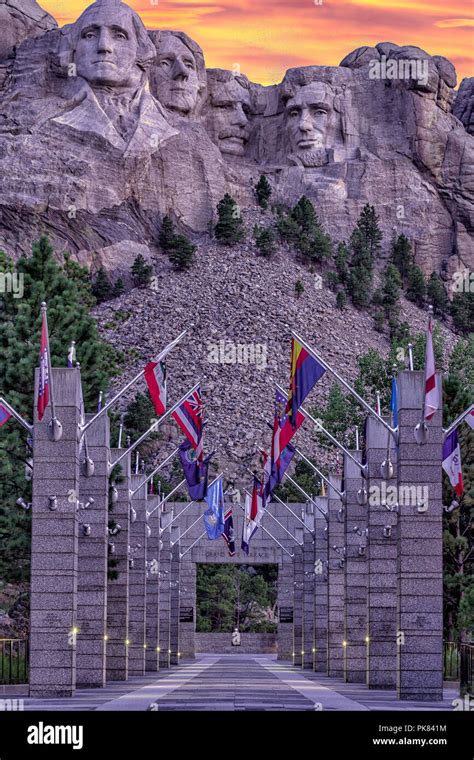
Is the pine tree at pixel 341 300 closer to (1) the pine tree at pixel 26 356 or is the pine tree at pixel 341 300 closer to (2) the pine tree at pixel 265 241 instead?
A: (2) the pine tree at pixel 265 241

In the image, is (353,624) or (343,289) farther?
(343,289)

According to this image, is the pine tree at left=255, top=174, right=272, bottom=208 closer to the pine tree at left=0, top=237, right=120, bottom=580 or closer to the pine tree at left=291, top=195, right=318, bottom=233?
the pine tree at left=291, top=195, right=318, bottom=233

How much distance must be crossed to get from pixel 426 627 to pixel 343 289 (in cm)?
14594

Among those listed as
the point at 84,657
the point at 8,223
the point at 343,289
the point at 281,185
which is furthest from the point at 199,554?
the point at 281,185

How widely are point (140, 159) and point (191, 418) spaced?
130 metres

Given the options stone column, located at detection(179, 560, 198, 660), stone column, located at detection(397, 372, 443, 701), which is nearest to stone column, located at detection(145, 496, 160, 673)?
stone column, located at detection(397, 372, 443, 701)

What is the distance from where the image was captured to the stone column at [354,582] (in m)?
55.4

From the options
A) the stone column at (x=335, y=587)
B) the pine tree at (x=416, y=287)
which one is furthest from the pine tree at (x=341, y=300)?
the stone column at (x=335, y=587)

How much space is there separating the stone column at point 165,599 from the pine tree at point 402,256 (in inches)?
4549

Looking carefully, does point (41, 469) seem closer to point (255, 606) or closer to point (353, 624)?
point (353, 624)

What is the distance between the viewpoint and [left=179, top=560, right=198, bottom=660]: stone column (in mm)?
100438

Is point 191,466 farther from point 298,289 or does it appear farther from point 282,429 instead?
point 298,289

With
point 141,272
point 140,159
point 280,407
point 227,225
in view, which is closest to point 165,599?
point 280,407

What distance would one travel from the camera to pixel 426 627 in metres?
41.2
